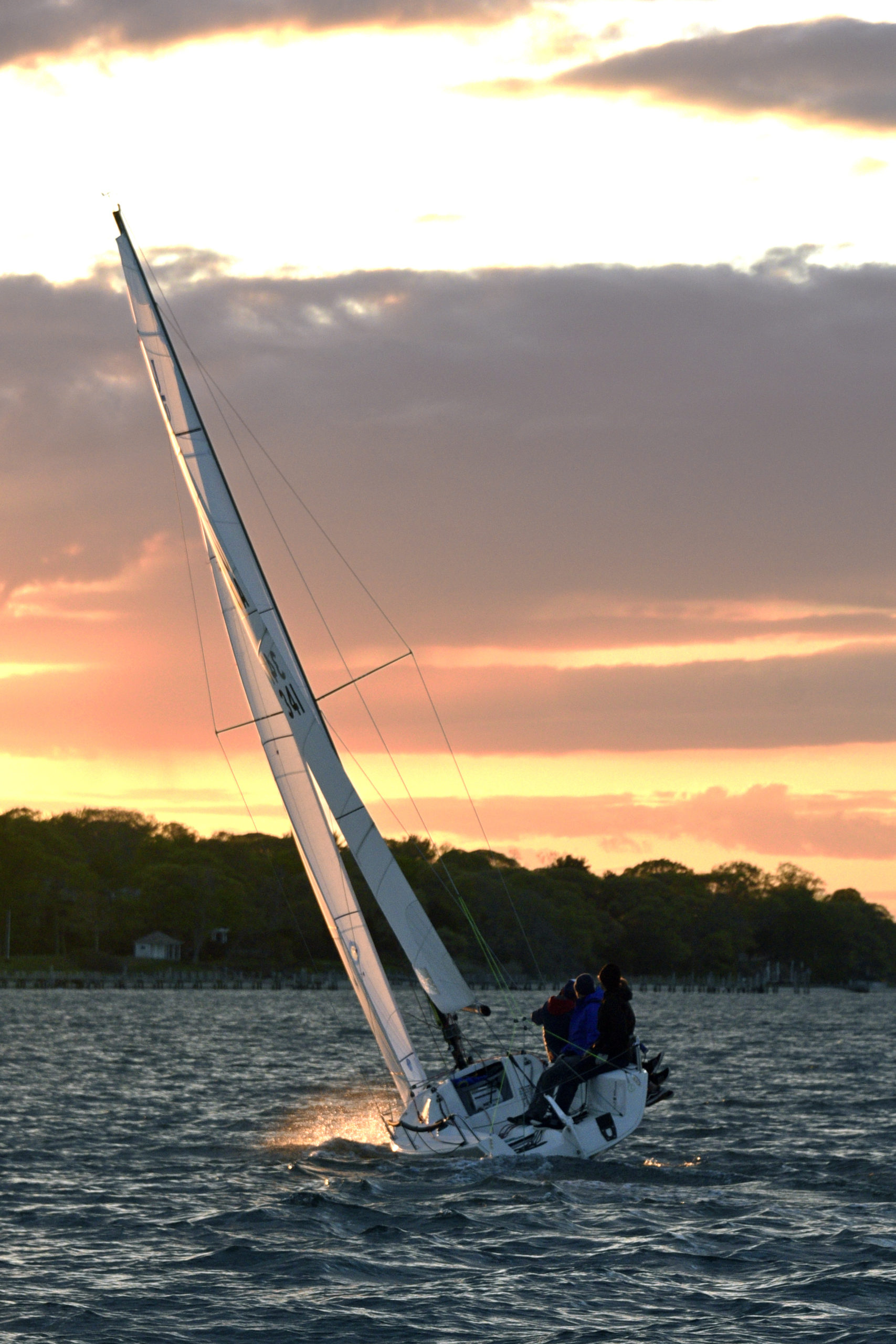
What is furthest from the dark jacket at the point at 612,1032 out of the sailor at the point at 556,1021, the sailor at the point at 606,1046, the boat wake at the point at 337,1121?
the boat wake at the point at 337,1121

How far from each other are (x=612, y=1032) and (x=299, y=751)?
5.97 m

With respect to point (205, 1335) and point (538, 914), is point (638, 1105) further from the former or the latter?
point (538, 914)

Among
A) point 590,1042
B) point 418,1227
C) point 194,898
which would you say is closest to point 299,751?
point 590,1042

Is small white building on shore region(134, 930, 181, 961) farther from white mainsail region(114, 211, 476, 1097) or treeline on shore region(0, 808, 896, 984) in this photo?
white mainsail region(114, 211, 476, 1097)

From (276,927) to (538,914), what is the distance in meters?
34.2

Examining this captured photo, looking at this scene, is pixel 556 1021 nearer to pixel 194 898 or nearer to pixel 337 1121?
pixel 337 1121

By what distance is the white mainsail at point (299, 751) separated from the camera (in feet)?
76.7

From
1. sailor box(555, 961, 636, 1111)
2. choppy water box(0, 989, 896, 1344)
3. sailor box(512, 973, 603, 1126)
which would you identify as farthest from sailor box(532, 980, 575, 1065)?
choppy water box(0, 989, 896, 1344)

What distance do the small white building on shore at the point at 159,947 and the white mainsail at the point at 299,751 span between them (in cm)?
13785

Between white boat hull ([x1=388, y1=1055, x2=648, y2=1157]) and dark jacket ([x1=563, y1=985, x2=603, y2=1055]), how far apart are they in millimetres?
520

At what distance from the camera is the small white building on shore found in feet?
521

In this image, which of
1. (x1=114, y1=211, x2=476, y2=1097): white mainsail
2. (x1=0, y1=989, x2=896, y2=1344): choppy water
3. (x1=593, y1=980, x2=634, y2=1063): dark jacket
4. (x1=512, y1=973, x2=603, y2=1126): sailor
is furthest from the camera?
(x1=114, y1=211, x2=476, y2=1097): white mainsail

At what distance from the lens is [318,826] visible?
24109 millimetres

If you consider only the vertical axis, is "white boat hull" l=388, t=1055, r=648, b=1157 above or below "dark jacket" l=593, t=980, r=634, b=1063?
below
